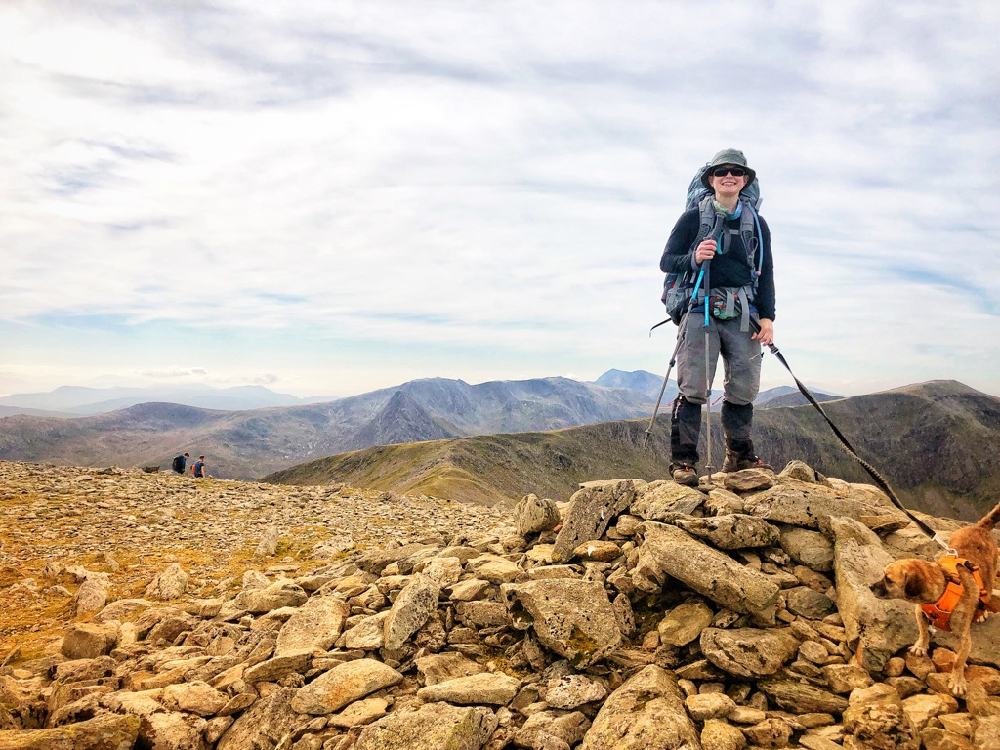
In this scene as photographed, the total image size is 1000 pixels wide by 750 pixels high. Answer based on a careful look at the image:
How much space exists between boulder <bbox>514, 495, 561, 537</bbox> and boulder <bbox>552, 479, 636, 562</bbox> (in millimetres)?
942

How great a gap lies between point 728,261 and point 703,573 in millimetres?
5392

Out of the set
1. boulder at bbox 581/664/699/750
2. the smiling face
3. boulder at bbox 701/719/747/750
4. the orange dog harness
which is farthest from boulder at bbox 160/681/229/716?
the smiling face

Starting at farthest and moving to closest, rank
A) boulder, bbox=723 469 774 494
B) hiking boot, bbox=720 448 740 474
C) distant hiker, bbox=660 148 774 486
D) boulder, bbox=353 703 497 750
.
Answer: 1. hiking boot, bbox=720 448 740 474
2. distant hiker, bbox=660 148 774 486
3. boulder, bbox=723 469 774 494
4. boulder, bbox=353 703 497 750

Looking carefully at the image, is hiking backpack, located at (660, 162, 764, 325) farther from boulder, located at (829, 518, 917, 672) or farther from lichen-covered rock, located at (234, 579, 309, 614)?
lichen-covered rock, located at (234, 579, 309, 614)

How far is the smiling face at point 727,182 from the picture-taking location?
29.3ft

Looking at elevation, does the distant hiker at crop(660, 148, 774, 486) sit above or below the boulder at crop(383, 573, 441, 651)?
above

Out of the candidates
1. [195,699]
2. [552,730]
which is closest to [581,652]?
[552,730]

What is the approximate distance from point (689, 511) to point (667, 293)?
13.2ft

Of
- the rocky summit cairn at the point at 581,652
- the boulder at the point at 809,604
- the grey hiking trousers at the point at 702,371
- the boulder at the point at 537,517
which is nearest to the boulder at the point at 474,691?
the rocky summit cairn at the point at 581,652

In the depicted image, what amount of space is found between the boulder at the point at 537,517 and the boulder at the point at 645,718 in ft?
13.5

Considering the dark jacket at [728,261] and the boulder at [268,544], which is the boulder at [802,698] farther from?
the boulder at [268,544]

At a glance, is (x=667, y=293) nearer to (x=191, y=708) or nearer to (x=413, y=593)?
(x=413, y=593)

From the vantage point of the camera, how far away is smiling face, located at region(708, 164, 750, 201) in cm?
893

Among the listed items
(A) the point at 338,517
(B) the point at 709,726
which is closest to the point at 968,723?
(B) the point at 709,726
